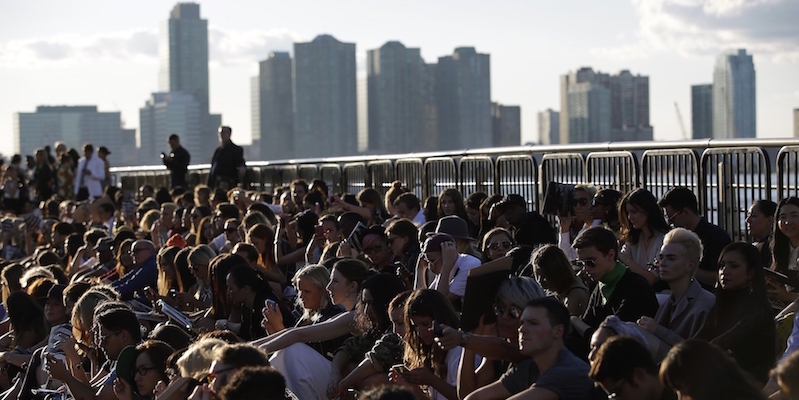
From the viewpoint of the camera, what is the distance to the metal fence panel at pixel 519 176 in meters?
12.1

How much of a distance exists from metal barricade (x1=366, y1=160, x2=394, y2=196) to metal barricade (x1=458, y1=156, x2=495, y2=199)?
2194 mm

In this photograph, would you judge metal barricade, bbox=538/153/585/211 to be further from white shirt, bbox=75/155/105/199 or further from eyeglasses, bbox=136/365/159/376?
white shirt, bbox=75/155/105/199

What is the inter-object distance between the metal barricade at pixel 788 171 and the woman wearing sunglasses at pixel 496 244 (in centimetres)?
209

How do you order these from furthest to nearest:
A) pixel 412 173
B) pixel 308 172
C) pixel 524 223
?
pixel 308 172, pixel 412 173, pixel 524 223

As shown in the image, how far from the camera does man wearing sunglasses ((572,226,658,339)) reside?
6.41m

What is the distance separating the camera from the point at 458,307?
782cm

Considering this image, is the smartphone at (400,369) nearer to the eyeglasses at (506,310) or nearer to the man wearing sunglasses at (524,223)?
the eyeglasses at (506,310)

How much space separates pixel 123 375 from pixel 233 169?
46.3 ft

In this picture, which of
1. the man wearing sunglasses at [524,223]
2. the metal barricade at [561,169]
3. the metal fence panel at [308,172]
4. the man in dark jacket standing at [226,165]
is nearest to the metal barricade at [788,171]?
the man wearing sunglasses at [524,223]

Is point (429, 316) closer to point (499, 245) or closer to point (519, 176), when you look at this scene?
point (499, 245)

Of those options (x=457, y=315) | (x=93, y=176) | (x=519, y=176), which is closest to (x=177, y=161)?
(x=93, y=176)

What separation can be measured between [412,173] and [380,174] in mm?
1222

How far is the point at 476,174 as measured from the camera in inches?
532

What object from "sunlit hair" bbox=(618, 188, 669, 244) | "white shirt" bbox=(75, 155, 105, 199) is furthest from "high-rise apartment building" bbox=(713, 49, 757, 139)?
"sunlit hair" bbox=(618, 188, 669, 244)
